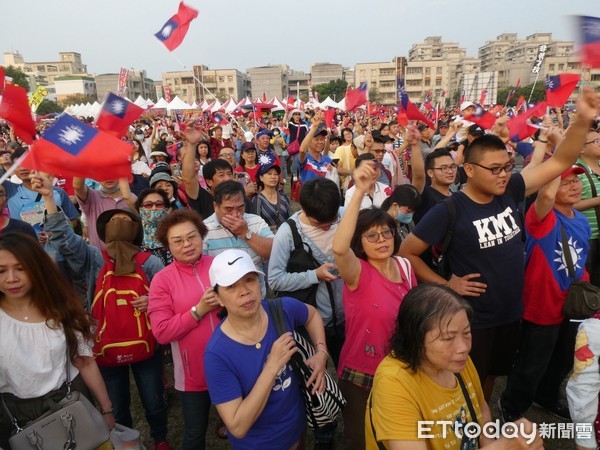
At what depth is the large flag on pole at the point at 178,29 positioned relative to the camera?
4992 millimetres

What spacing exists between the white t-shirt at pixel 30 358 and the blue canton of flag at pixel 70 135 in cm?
89

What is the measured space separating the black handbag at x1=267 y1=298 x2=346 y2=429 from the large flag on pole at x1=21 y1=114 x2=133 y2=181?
1.09 m

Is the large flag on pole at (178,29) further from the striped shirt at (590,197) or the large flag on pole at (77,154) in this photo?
the striped shirt at (590,197)

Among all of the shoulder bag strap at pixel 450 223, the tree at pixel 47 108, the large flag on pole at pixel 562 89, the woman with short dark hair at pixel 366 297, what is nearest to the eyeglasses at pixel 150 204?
the woman with short dark hair at pixel 366 297

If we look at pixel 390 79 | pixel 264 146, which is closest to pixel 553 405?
pixel 264 146

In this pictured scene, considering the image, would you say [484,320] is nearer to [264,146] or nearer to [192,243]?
[192,243]

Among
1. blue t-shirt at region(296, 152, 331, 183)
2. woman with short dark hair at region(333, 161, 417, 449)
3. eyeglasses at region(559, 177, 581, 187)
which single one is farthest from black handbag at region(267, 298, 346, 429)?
blue t-shirt at region(296, 152, 331, 183)

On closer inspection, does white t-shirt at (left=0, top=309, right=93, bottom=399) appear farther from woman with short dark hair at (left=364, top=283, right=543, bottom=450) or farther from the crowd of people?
woman with short dark hair at (left=364, top=283, right=543, bottom=450)

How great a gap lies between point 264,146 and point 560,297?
5615 millimetres

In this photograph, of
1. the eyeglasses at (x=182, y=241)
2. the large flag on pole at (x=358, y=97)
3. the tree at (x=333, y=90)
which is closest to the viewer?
the eyeglasses at (x=182, y=241)

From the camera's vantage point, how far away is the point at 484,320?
2.55m

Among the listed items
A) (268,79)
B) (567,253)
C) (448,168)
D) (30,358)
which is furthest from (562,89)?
(268,79)

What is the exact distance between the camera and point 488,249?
2480 mm

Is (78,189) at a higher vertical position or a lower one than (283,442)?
higher
